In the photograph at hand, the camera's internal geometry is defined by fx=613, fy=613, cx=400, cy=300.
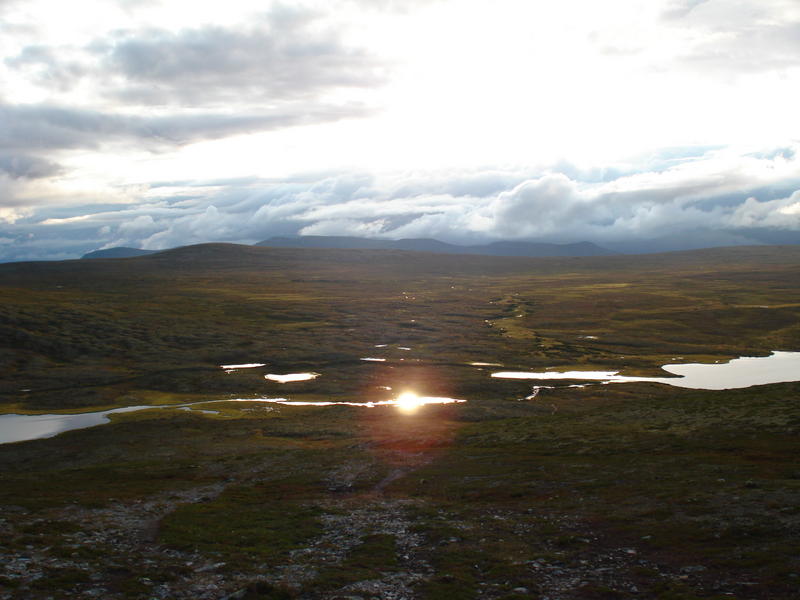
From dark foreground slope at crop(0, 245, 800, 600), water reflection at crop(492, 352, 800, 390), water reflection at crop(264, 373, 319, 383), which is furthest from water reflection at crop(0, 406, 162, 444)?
water reflection at crop(492, 352, 800, 390)

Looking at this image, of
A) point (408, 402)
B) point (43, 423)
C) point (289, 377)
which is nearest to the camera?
point (43, 423)

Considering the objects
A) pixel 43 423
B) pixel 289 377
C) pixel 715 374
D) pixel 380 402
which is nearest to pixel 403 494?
pixel 380 402

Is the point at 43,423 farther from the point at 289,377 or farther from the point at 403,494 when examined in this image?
the point at 403,494

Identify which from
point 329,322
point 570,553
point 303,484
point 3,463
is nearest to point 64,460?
point 3,463

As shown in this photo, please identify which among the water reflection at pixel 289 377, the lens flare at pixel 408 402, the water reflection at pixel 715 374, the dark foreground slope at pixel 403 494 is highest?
the dark foreground slope at pixel 403 494

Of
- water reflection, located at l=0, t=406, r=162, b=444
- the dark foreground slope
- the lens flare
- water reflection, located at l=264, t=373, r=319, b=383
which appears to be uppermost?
the dark foreground slope

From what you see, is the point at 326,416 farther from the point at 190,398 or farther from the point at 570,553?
the point at 570,553

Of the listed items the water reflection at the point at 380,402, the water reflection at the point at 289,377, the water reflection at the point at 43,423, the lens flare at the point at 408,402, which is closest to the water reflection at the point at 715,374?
the water reflection at the point at 380,402

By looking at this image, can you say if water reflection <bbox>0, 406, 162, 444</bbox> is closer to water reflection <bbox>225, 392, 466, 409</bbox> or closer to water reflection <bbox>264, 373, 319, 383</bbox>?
water reflection <bbox>225, 392, 466, 409</bbox>

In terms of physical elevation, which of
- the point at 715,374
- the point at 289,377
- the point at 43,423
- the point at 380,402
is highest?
the point at 43,423

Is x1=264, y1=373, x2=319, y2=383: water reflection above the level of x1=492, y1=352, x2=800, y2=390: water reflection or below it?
above

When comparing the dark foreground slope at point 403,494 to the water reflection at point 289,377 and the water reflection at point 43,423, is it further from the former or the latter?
the water reflection at point 43,423
